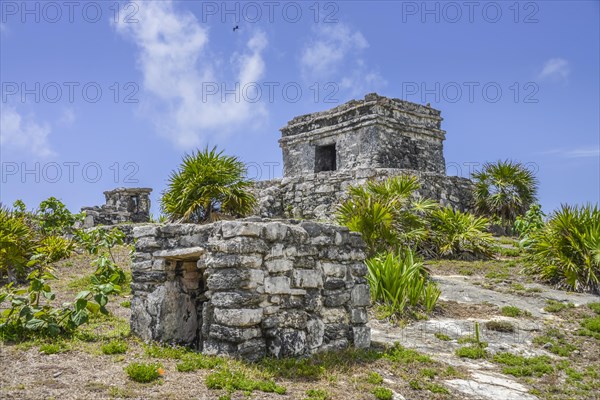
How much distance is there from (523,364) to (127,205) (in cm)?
1759

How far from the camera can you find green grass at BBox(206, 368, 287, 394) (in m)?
4.78

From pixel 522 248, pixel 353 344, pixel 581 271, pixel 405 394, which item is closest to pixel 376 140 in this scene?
pixel 522 248

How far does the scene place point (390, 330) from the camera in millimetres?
7883

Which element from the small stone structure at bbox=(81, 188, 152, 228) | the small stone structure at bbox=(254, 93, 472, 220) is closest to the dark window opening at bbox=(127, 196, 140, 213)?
the small stone structure at bbox=(81, 188, 152, 228)

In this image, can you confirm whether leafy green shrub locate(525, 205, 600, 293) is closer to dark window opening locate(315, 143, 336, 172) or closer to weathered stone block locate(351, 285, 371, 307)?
weathered stone block locate(351, 285, 371, 307)

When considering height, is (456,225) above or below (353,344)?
above

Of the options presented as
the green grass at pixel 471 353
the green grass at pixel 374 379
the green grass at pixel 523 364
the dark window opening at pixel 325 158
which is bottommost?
the green grass at pixel 523 364

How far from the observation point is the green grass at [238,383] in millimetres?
4781

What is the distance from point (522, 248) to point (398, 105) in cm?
677

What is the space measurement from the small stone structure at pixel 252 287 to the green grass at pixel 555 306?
4.47m

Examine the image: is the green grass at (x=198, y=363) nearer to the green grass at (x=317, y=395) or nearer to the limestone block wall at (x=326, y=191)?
the green grass at (x=317, y=395)

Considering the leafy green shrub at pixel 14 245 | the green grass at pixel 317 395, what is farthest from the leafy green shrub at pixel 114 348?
the leafy green shrub at pixel 14 245

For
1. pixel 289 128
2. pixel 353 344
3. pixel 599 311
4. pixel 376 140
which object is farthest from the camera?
pixel 289 128

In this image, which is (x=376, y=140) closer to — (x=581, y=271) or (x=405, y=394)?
(x=581, y=271)
